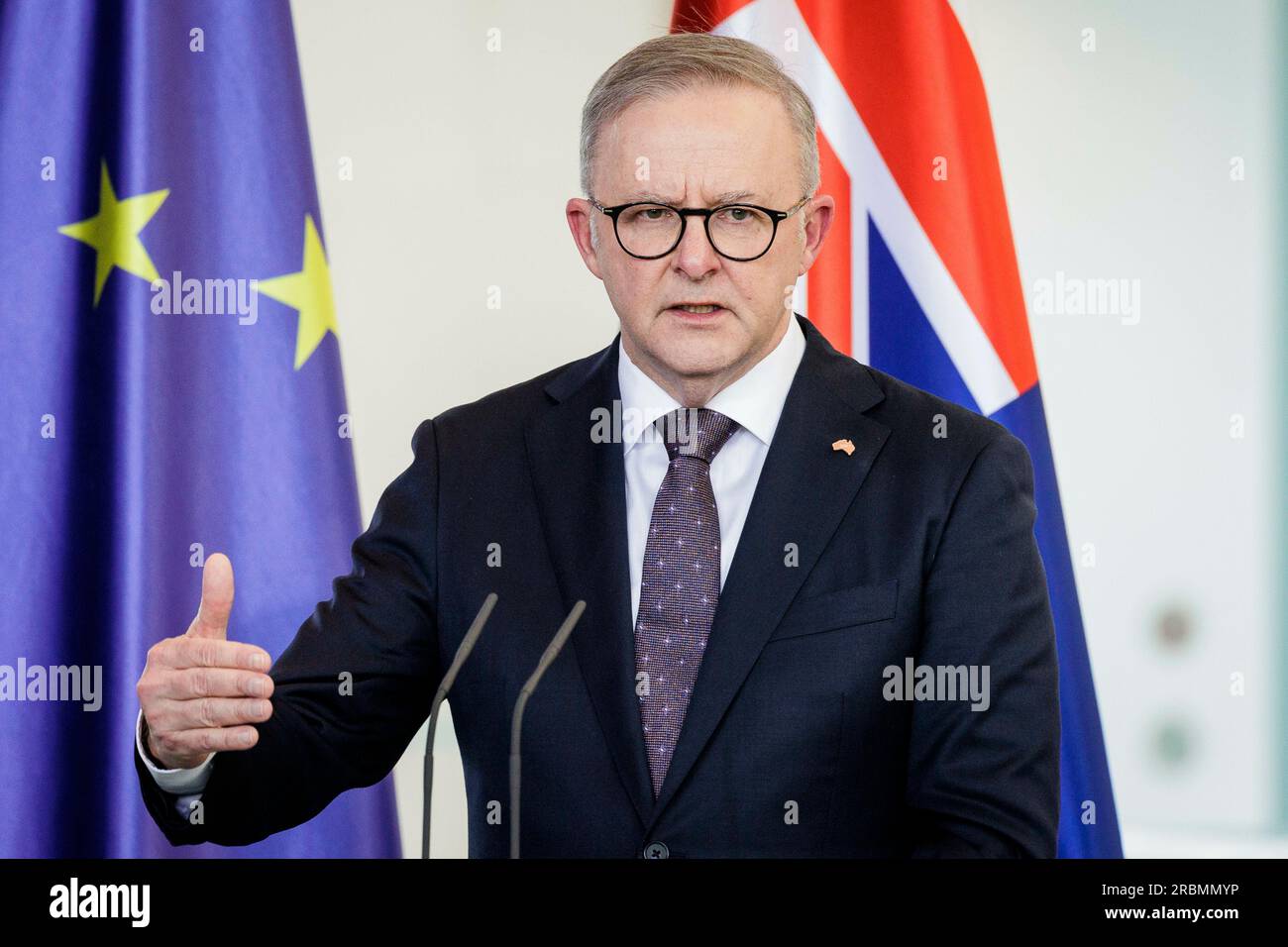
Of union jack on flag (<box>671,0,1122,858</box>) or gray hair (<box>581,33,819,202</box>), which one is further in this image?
union jack on flag (<box>671,0,1122,858</box>)

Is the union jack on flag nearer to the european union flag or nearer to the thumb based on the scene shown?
the european union flag

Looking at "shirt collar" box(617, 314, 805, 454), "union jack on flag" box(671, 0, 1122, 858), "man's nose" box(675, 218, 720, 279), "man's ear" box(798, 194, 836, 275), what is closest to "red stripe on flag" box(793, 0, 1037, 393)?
"union jack on flag" box(671, 0, 1122, 858)

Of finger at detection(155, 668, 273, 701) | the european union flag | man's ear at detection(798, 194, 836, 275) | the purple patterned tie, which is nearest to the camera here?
finger at detection(155, 668, 273, 701)

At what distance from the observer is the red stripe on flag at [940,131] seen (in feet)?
7.95

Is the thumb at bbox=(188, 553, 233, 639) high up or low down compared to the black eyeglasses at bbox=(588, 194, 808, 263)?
down

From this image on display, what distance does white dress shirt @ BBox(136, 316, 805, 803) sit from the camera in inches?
67.9

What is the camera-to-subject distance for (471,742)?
5.73 ft

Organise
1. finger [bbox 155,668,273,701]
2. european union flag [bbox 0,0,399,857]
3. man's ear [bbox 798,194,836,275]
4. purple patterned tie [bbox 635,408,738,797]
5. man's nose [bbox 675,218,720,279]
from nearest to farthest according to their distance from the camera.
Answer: finger [bbox 155,668,273,701] → purple patterned tie [bbox 635,408,738,797] → man's nose [bbox 675,218,720,279] → man's ear [bbox 798,194,836,275] → european union flag [bbox 0,0,399,857]

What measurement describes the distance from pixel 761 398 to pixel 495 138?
1.02m

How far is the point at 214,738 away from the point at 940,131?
1.69m

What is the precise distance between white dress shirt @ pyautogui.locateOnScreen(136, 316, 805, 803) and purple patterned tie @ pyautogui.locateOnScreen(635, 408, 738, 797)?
3 centimetres

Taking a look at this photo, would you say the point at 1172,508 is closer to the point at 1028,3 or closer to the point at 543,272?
the point at 1028,3

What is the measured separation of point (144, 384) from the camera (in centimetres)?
239
